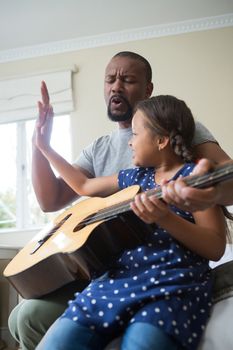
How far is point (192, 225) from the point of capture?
2.50ft

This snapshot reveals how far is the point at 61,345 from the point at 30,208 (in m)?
2.39

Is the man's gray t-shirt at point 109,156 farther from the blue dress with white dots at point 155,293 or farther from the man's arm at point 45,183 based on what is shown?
the blue dress with white dots at point 155,293

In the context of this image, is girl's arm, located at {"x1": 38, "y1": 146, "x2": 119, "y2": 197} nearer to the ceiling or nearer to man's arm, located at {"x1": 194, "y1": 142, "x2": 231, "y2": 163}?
man's arm, located at {"x1": 194, "y1": 142, "x2": 231, "y2": 163}

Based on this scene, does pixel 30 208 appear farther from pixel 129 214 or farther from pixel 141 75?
pixel 129 214

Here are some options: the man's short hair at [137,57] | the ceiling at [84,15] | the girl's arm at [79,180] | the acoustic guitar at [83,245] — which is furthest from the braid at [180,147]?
the ceiling at [84,15]

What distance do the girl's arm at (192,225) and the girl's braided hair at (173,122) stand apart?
0.20 meters

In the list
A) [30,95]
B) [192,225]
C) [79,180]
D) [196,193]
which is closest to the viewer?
[196,193]

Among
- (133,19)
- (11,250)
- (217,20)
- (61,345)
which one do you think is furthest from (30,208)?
(61,345)

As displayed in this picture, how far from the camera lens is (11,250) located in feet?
7.68

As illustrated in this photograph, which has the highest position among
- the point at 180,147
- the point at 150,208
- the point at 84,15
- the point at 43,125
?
the point at 84,15

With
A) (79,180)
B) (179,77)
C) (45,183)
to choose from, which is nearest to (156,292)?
(79,180)

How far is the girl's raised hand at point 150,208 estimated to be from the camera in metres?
0.71

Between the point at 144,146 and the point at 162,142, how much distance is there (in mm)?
51

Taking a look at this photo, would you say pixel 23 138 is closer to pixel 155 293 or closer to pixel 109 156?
pixel 109 156
